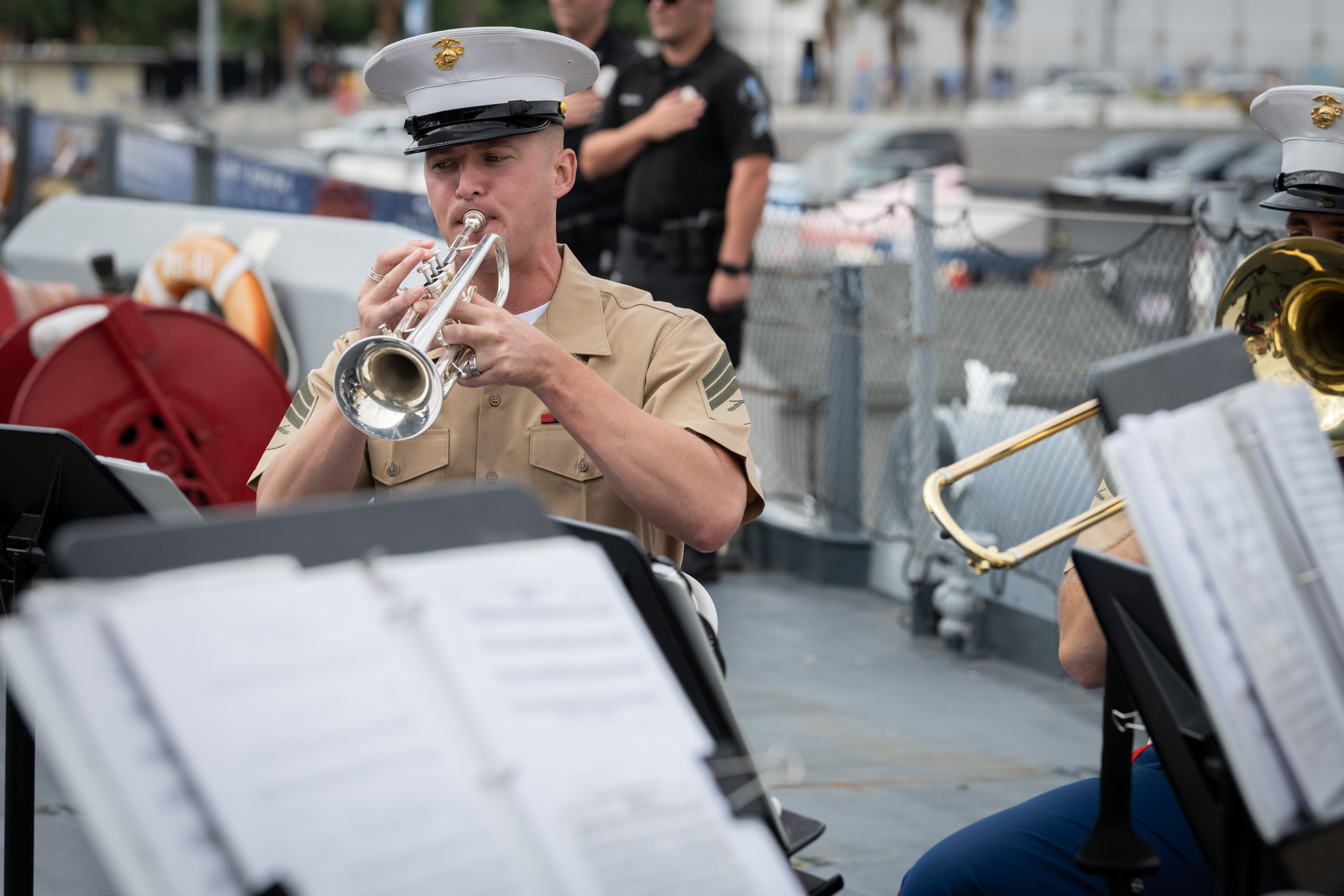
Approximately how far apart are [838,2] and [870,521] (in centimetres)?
5191

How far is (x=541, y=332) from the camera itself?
7.81 feet

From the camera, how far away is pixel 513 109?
2.53m

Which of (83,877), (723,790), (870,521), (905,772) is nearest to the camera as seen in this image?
(723,790)

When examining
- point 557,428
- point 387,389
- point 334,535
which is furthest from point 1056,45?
point 334,535

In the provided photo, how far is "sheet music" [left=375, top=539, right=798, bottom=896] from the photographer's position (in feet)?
3.75

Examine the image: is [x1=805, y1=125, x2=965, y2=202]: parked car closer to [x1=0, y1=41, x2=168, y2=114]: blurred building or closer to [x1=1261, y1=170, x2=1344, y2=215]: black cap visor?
[x1=1261, y1=170, x2=1344, y2=215]: black cap visor

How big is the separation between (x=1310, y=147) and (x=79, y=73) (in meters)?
42.6

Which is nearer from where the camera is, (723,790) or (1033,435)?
(723,790)

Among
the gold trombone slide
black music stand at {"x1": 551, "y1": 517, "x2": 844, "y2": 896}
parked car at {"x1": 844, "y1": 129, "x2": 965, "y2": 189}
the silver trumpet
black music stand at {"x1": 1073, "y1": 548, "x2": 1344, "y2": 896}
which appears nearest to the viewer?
black music stand at {"x1": 1073, "y1": 548, "x2": 1344, "y2": 896}

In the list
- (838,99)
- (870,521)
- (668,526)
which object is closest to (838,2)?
(838,99)

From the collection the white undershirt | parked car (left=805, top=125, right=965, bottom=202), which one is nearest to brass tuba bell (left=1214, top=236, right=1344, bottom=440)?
the white undershirt

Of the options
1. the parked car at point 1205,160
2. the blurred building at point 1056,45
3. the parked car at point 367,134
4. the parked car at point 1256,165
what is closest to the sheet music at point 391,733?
the parked car at point 367,134

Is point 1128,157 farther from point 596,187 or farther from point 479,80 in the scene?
point 479,80

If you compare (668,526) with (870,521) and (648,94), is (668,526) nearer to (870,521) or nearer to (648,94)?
(648,94)
